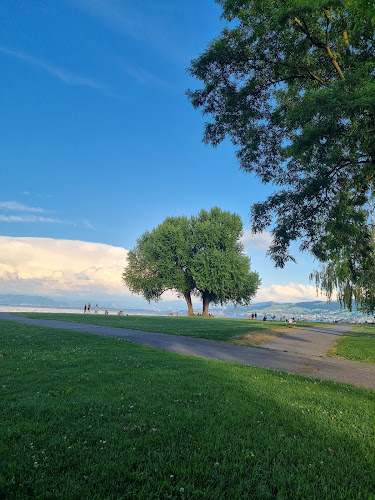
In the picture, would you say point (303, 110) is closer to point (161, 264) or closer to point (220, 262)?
point (220, 262)

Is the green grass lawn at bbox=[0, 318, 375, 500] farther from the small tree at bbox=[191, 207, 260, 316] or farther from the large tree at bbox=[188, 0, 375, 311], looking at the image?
the small tree at bbox=[191, 207, 260, 316]

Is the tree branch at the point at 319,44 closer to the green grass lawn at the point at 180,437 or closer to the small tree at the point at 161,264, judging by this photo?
the green grass lawn at the point at 180,437

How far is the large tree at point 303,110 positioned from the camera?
10.6m

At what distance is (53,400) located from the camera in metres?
6.24

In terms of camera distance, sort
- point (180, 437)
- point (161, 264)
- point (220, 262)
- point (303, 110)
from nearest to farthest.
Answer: point (180, 437)
point (303, 110)
point (220, 262)
point (161, 264)

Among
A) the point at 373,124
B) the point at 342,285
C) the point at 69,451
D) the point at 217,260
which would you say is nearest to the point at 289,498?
the point at 69,451

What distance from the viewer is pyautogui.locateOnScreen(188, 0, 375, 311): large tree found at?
1061cm

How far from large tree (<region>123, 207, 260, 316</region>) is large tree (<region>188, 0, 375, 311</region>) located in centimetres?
4023

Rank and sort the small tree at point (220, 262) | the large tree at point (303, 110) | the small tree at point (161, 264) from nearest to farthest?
the large tree at point (303, 110) → the small tree at point (220, 262) → the small tree at point (161, 264)

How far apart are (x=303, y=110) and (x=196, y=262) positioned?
45868 mm

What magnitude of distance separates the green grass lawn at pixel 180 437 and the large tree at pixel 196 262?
4648cm

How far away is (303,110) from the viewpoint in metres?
10.6

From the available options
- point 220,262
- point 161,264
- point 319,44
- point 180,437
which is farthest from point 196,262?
point 180,437

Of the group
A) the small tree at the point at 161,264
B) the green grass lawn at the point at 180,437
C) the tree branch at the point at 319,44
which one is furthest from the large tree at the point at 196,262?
the green grass lawn at the point at 180,437
